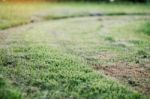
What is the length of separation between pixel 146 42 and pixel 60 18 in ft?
46.5

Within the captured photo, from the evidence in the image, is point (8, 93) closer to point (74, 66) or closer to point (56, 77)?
point (56, 77)

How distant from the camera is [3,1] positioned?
122 ft

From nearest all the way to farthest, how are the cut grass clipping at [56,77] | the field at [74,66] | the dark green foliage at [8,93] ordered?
1. the dark green foliage at [8,93]
2. the cut grass clipping at [56,77]
3. the field at [74,66]

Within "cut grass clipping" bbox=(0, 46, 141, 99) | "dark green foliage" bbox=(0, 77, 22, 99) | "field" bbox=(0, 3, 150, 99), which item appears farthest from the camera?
A: "field" bbox=(0, 3, 150, 99)

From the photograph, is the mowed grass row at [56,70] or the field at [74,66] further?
the field at [74,66]

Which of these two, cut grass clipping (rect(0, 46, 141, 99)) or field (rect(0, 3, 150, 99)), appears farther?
field (rect(0, 3, 150, 99))

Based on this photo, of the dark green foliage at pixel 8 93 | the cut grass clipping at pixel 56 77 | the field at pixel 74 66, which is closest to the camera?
the dark green foliage at pixel 8 93

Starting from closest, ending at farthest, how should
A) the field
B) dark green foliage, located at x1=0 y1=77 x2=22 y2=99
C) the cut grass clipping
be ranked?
dark green foliage, located at x1=0 y1=77 x2=22 y2=99, the cut grass clipping, the field

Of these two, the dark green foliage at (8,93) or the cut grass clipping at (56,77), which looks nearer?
the dark green foliage at (8,93)

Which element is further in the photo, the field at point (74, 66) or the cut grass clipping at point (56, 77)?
the field at point (74, 66)

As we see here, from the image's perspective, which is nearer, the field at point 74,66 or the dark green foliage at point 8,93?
the dark green foliage at point 8,93

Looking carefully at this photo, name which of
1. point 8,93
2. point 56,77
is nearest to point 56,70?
point 56,77

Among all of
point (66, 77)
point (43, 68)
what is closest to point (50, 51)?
point (43, 68)

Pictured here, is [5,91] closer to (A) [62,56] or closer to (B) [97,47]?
(A) [62,56]
